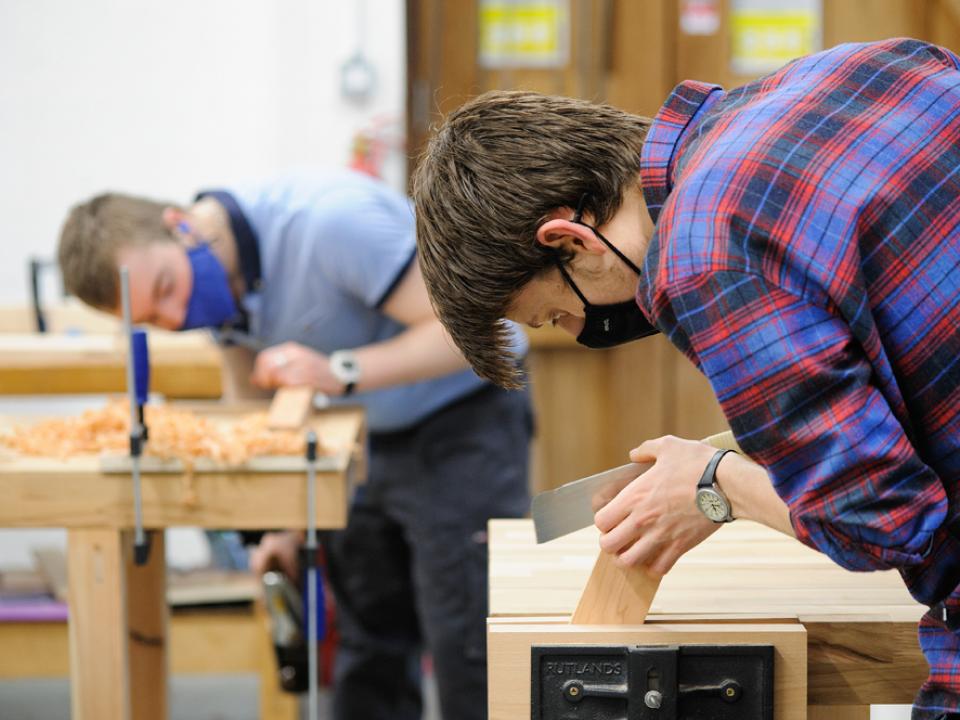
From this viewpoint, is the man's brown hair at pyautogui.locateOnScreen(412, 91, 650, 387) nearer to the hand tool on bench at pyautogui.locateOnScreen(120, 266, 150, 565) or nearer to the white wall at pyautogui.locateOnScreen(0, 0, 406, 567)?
the hand tool on bench at pyautogui.locateOnScreen(120, 266, 150, 565)

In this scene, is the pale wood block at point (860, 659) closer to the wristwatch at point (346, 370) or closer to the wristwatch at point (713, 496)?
the wristwatch at point (713, 496)

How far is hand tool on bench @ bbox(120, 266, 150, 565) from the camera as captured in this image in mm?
1741

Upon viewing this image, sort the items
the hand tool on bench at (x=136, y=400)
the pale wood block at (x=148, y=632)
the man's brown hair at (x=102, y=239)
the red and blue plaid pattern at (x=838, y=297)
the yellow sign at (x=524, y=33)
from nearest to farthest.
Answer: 1. the red and blue plaid pattern at (x=838, y=297)
2. the hand tool on bench at (x=136, y=400)
3. the pale wood block at (x=148, y=632)
4. the man's brown hair at (x=102, y=239)
5. the yellow sign at (x=524, y=33)

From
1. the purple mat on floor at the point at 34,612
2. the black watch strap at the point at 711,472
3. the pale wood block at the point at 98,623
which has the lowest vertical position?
the purple mat on floor at the point at 34,612

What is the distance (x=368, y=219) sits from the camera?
2.12 metres

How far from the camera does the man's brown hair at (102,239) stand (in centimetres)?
202

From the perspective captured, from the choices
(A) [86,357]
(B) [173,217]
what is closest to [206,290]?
(B) [173,217]

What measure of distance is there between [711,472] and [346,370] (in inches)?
44.3

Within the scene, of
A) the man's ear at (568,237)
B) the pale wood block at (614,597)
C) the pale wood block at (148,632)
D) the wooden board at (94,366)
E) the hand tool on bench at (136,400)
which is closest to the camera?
the man's ear at (568,237)

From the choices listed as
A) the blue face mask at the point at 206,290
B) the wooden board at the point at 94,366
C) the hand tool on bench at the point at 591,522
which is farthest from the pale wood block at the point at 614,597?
the wooden board at the point at 94,366

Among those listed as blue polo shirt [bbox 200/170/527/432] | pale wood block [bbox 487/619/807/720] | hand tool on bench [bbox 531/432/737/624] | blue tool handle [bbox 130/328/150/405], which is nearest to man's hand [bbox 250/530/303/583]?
blue polo shirt [bbox 200/170/527/432]

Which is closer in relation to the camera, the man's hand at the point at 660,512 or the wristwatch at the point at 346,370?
the man's hand at the point at 660,512

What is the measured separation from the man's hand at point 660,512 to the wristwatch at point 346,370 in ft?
3.22

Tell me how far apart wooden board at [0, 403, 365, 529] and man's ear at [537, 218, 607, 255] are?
78 cm
